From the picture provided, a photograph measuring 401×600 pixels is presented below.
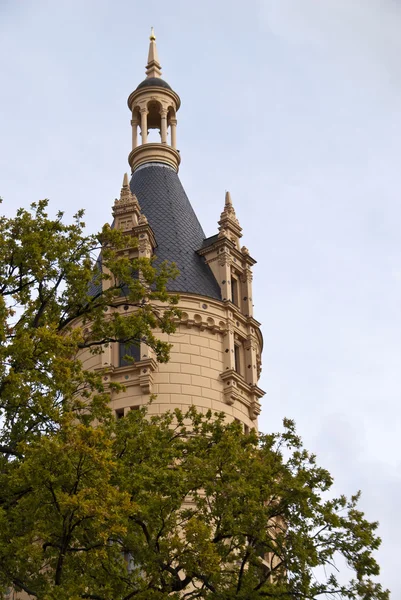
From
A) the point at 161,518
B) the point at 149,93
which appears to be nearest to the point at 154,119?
the point at 149,93

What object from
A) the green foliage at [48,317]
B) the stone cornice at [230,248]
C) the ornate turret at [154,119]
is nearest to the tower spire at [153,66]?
the ornate turret at [154,119]

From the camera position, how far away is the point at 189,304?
4328 centimetres

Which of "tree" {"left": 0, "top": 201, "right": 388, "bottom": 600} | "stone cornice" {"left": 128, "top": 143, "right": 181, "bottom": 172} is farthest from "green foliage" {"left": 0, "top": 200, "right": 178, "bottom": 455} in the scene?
"stone cornice" {"left": 128, "top": 143, "right": 181, "bottom": 172}

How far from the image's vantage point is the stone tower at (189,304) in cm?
4109

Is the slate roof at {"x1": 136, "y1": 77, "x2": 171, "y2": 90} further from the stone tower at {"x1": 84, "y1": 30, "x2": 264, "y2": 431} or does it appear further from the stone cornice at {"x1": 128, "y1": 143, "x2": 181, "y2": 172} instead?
the stone cornice at {"x1": 128, "y1": 143, "x2": 181, "y2": 172}

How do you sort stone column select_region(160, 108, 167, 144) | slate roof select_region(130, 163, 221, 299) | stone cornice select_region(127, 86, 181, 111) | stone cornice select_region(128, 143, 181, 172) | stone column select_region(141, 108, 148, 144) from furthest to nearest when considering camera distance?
stone cornice select_region(127, 86, 181, 111) → stone column select_region(160, 108, 167, 144) → stone column select_region(141, 108, 148, 144) → stone cornice select_region(128, 143, 181, 172) → slate roof select_region(130, 163, 221, 299)

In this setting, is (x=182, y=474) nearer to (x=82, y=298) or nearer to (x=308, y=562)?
(x=308, y=562)

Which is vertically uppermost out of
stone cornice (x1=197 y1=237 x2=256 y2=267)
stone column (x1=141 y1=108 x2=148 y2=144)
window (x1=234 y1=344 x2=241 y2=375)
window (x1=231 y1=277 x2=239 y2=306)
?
stone column (x1=141 y1=108 x2=148 y2=144)

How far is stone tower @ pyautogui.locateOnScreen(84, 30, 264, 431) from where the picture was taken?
135ft

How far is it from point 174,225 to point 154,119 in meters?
10.1

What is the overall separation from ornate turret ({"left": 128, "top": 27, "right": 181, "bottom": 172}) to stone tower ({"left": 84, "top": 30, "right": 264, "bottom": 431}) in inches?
2.3

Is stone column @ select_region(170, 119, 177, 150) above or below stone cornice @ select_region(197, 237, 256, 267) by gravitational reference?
above

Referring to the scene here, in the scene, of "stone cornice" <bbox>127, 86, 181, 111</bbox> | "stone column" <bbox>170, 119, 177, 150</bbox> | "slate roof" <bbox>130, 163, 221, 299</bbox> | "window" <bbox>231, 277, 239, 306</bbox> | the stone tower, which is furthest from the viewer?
"stone cornice" <bbox>127, 86, 181, 111</bbox>

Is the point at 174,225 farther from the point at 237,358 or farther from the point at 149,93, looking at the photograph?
the point at 149,93
